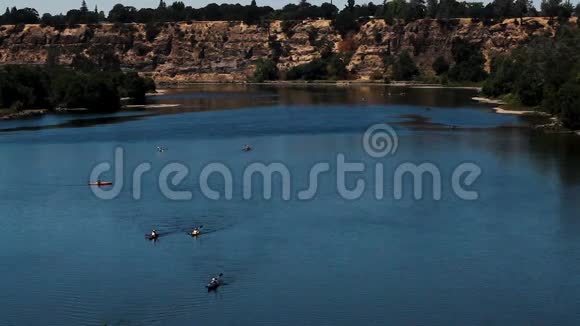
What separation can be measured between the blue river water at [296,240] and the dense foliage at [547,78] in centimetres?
376

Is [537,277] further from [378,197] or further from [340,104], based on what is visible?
[340,104]

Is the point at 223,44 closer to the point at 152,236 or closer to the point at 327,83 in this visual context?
the point at 327,83

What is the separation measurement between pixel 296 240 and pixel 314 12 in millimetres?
147220

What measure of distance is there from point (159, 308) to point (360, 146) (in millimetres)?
37491

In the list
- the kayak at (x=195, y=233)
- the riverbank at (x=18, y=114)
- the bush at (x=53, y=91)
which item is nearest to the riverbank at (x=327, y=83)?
the bush at (x=53, y=91)

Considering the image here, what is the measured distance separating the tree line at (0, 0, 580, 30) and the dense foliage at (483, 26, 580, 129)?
53947 millimetres

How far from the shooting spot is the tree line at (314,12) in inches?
6422

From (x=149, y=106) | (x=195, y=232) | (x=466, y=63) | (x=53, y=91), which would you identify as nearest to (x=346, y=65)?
(x=466, y=63)

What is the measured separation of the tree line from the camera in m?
163

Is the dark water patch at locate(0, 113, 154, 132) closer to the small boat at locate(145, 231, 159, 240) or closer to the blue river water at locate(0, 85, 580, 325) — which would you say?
the blue river water at locate(0, 85, 580, 325)

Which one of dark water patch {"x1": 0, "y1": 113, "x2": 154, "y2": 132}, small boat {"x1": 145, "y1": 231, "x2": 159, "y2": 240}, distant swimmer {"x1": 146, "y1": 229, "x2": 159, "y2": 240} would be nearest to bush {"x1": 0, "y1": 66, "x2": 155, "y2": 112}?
dark water patch {"x1": 0, "y1": 113, "x2": 154, "y2": 132}

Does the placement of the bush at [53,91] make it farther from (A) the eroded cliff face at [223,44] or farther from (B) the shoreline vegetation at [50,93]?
(A) the eroded cliff face at [223,44]

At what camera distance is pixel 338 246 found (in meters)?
37.9

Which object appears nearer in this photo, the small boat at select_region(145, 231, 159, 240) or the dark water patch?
the small boat at select_region(145, 231, 159, 240)
